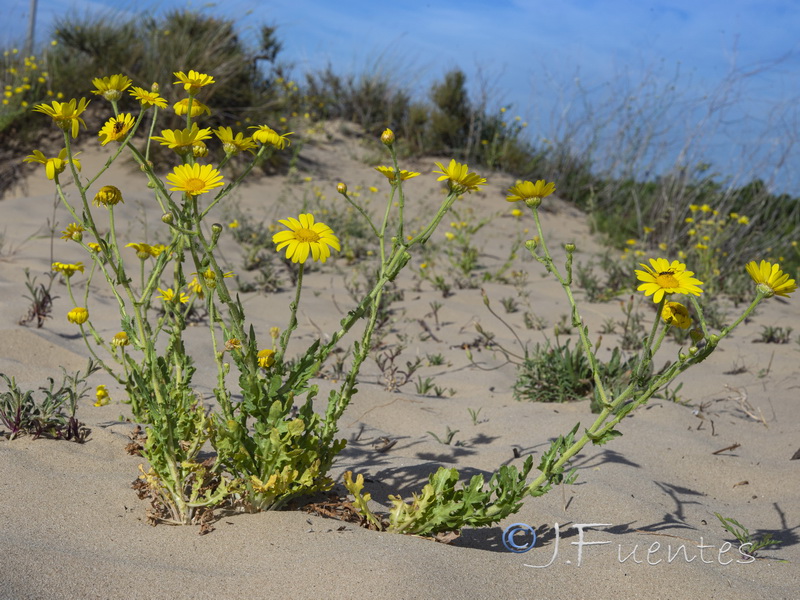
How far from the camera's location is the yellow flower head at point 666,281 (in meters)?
1.64

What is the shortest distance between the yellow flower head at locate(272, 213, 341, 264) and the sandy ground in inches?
26.9

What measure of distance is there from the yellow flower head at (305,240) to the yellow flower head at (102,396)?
1216 millimetres

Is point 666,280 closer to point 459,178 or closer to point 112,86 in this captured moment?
point 459,178

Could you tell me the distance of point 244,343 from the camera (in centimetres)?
183

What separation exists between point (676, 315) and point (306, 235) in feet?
2.91

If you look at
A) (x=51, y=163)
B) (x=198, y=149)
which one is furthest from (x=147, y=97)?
(x=51, y=163)

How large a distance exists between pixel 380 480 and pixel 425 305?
299 centimetres

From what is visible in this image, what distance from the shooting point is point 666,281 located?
169 centimetres

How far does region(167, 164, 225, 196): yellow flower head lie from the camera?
5.54ft

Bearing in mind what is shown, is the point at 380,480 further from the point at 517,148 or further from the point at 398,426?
the point at 517,148

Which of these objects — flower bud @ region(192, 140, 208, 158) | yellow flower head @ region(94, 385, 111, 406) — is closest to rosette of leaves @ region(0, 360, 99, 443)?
yellow flower head @ region(94, 385, 111, 406)

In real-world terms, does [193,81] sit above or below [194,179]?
above

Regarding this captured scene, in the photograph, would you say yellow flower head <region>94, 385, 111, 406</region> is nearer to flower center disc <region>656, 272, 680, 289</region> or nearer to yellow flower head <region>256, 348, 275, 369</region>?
yellow flower head <region>256, 348, 275, 369</region>

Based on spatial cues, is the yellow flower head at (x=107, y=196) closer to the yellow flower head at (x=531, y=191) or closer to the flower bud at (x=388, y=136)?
the flower bud at (x=388, y=136)
